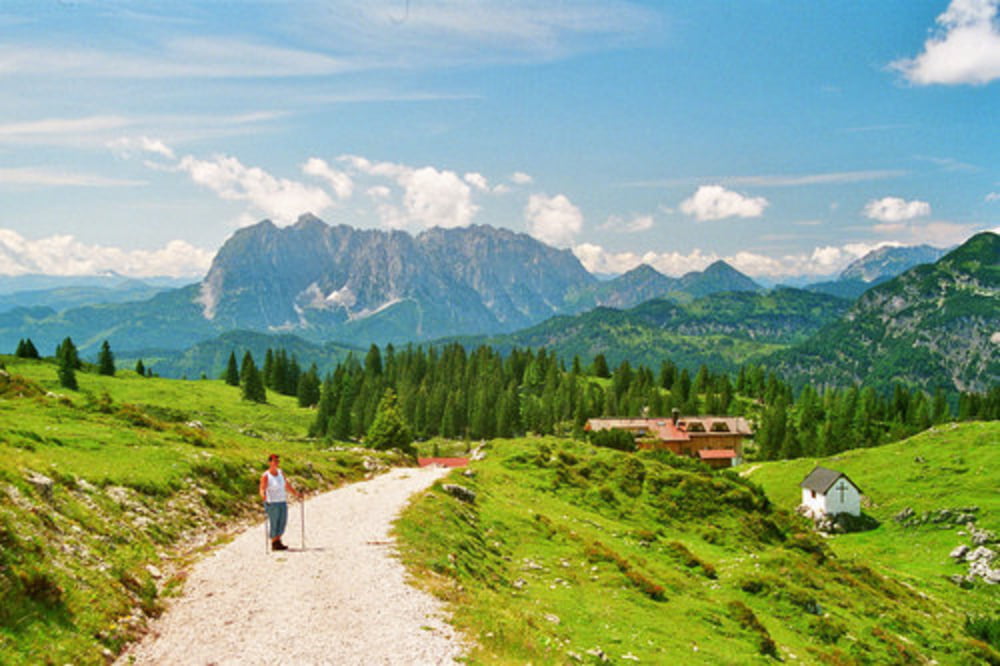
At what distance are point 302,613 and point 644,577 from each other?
1893cm

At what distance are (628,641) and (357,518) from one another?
49.7ft

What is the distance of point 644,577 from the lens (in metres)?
30.0

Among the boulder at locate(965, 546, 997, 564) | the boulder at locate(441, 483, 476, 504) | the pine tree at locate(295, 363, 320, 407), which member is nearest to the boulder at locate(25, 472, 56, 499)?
the boulder at locate(441, 483, 476, 504)

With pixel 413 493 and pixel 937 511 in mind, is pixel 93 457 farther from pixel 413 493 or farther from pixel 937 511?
pixel 937 511

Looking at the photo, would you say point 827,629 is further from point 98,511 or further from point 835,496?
point 835,496

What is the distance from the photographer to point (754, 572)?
1490 inches

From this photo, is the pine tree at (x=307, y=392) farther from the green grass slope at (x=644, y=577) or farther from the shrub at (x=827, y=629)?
the shrub at (x=827, y=629)

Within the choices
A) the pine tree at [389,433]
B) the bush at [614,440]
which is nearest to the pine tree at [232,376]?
the pine tree at [389,433]

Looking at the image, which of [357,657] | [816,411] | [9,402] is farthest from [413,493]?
[816,411]

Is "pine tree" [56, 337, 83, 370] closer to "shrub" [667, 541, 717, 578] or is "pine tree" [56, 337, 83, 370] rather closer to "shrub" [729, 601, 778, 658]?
"shrub" [667, 541, 717, 578]

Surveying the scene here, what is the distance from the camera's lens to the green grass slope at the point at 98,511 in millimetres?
14047

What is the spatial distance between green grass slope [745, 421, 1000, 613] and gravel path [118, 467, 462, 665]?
191 feet

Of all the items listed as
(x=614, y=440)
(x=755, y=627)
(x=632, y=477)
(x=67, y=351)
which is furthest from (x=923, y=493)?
(x=67, y=351)

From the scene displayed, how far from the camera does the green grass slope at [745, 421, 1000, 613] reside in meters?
64.2
